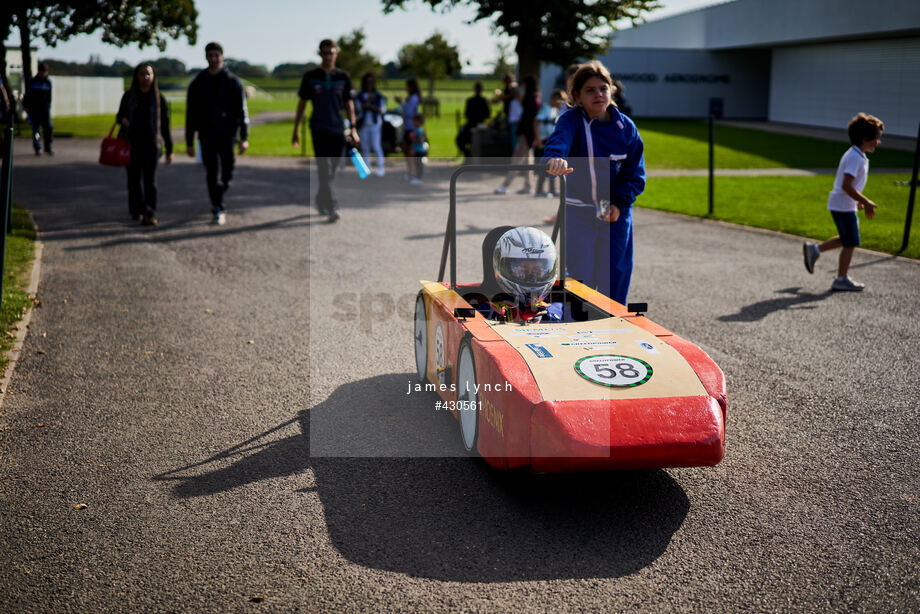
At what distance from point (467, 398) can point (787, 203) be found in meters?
11.3

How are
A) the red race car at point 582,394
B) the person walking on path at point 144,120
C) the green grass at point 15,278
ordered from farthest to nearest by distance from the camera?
the person walking on path at point 144,120
the green grass at point 15,278
the red race car at point 582,394

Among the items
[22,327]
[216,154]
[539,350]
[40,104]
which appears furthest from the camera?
[40,104]

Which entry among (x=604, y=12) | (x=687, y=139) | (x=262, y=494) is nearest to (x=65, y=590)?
(x=262, y=494)

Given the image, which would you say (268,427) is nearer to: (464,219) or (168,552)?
(168,552)

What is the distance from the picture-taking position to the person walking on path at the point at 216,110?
10.5 m

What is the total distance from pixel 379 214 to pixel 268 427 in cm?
820

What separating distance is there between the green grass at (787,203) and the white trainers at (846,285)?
6.72 feet

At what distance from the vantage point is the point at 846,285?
26.5 ft

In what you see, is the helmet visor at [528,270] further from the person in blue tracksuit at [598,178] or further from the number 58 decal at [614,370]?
the person in blue tracksuit at [598,178]

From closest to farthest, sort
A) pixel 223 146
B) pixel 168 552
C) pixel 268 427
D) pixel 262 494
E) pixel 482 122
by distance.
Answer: pixel 168 552
pixel 262 494
pixel 268 427
pixel 223 146
pixel 482 122

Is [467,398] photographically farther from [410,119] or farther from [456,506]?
[410,119]

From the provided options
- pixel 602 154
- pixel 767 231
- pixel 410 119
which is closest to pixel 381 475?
pixel 602 154

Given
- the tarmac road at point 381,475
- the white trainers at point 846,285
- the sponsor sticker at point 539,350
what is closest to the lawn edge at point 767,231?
the tarmac road at point 381,475

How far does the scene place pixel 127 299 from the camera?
7.59 metres
